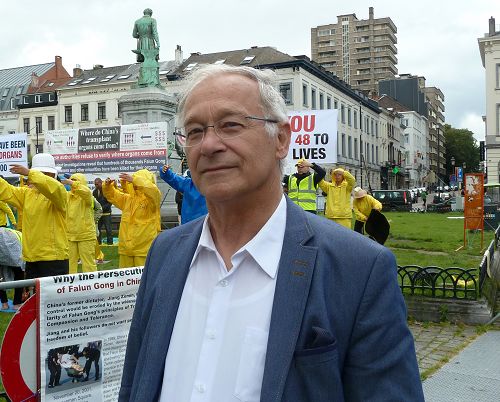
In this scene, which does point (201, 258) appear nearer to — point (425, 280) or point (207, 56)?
point (425, 280)

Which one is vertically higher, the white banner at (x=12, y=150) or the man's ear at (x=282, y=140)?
the white banner at (x=12, y=150)

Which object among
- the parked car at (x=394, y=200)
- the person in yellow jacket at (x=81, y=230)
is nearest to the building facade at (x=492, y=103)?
the parked car at (x=394, y=200)

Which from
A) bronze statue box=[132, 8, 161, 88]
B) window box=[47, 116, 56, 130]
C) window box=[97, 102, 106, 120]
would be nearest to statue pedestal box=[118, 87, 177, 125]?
bronze statue box=[132, 8, 161, 88]

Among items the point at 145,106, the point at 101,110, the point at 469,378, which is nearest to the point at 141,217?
the point at 469,378

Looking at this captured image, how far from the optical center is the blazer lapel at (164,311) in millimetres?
1817

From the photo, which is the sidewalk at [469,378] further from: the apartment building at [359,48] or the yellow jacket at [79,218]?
the apartment building at [359,48]

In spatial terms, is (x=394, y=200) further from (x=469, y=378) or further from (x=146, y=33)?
(x=469, y=378)

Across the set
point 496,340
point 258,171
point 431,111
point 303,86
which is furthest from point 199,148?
point 431,111

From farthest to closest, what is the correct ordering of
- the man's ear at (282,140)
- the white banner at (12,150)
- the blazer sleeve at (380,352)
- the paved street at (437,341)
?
1. the white banner at (12,150)
2. the paved street at (437,341)
3. the man's ear at (282,140)
4. the blazer sleeve at (380,352)

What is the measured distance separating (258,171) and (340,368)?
2.06 ft

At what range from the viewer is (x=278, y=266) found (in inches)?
67.0

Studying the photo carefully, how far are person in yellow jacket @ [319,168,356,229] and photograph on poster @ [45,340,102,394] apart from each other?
8.16m

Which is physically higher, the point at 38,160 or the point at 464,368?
the point at 38,160

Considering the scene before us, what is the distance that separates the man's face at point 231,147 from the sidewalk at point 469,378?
340cm
